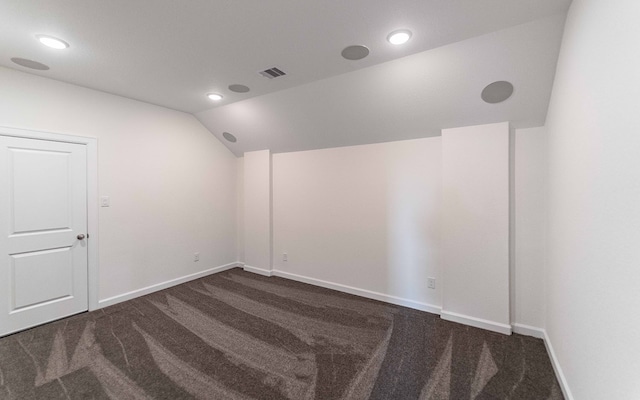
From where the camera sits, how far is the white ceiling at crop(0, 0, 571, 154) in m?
1.72

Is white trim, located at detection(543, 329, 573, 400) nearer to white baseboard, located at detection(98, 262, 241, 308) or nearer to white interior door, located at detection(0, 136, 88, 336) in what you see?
white baseboard, located at detection(98, 262, 241, 308)

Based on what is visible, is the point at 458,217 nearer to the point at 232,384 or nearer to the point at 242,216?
the point at 232,384

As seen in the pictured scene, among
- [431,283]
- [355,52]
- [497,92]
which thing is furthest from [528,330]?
[355,52]

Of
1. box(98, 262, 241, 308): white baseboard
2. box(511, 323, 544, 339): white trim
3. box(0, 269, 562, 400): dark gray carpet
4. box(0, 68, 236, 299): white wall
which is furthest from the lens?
box(98, 262, 241, 308): white baseboard

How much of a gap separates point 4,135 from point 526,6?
179 inches

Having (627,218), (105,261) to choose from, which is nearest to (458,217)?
(627,218)

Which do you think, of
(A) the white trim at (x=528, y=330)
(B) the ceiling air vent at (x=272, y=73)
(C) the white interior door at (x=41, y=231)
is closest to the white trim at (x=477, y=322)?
(A) the white trim at (x=528, y=330)

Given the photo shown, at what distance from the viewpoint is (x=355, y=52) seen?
87.0 inches

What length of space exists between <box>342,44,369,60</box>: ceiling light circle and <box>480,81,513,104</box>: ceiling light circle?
1.15 m

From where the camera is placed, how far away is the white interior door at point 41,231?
2.56 meters

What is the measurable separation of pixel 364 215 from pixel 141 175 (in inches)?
123

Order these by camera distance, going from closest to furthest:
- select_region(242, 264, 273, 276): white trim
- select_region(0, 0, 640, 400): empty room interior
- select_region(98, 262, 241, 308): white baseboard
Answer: select_region(0, 0, 640, 400): empty room interior, select_region(98, 262, 241, 308): white baseboard, select_region(242, 264, 273, 276): white trim

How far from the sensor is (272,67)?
2.49 metres

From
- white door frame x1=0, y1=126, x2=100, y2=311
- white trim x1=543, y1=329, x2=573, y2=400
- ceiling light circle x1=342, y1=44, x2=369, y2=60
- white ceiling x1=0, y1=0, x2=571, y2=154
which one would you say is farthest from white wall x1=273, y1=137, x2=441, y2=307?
white door frame x1=0, y1=126, x2=100, y2=311
